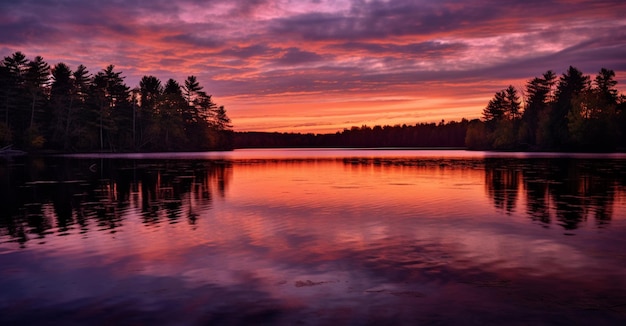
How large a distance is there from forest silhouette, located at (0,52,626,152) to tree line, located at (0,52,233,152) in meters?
0.23

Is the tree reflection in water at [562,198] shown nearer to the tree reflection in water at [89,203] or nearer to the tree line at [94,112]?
the tree reflection in water at [89,203]

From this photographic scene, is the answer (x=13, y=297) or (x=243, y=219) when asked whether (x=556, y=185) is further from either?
(x=13, y=297)

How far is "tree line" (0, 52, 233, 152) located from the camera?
102 meters

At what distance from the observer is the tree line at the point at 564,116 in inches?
4117

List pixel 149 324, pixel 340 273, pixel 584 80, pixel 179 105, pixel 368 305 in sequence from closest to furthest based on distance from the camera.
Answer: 1. pixel 149 324
2. pixel 368 305
3. pixel 340 273
4. pixel 584 80
5. pixel 179 105

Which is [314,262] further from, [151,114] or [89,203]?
[151,114]

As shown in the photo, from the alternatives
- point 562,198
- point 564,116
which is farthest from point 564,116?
point 562,198

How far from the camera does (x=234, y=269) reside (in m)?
10.8

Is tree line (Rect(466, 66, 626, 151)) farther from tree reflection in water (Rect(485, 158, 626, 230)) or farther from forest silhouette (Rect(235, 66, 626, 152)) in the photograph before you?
tree reflection in water (Rect(485, 158, 626, 230))

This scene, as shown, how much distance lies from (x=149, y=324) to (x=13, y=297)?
11.4 feet

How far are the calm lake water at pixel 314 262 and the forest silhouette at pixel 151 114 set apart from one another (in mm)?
92734

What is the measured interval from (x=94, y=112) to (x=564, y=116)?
114806 millimetres

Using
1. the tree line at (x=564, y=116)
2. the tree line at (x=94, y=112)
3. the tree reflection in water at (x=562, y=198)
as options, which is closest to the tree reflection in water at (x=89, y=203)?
the tree reflection in water at (x=562, y=198)

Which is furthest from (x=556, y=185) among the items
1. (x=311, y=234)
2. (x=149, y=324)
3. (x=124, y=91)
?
(x=124, y=91)
